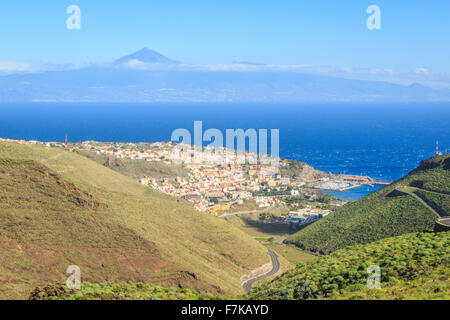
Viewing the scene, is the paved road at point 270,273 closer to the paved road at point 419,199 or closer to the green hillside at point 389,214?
the green hillside at point 389,214

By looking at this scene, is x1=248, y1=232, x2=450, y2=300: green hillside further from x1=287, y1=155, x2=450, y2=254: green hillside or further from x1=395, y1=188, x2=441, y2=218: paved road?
x1=395, y1=188, x2=441, y2=218: paved road

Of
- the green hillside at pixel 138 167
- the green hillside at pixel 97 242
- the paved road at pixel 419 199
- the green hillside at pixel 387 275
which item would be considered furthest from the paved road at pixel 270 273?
the green hillside at pixel 138 167

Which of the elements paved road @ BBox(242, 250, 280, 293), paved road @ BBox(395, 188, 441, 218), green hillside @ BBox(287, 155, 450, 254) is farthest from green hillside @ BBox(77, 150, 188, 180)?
paved road @ BBox(395, 188, 441, 218)

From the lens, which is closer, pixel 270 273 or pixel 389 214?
pixel 270 273

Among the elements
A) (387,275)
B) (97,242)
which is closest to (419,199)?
(387,275)

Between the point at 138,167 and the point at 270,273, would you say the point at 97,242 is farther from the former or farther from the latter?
the point at 138,167
